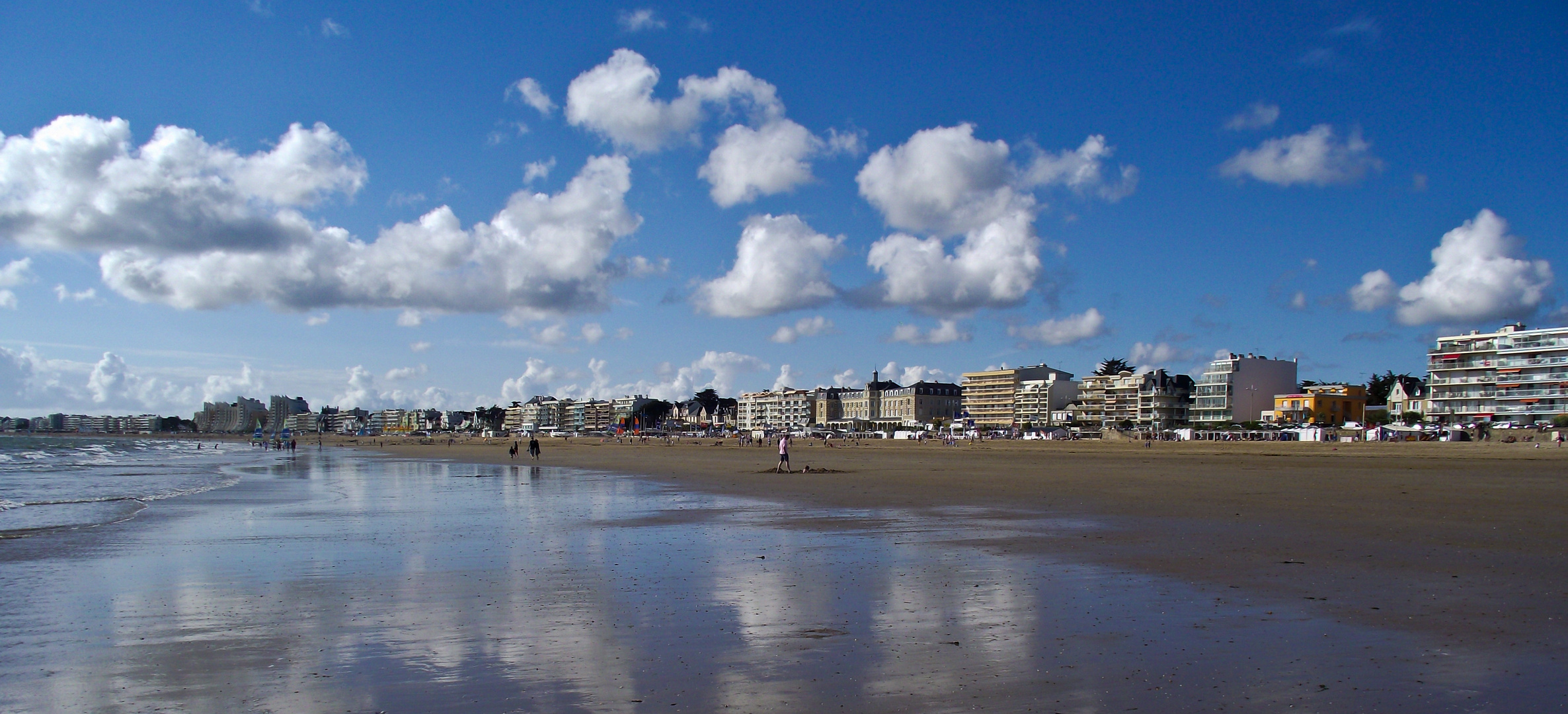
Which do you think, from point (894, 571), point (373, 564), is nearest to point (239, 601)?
point (373, 564)

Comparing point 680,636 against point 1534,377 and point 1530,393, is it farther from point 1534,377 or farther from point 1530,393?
point 1534,377

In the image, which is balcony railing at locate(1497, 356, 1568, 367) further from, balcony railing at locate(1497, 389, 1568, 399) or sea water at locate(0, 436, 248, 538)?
sea water at locate(0, 436, 248, 538)

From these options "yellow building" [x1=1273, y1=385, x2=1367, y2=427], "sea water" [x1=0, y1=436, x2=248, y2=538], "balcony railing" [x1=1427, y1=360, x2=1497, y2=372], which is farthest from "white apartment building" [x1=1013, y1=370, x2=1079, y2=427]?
"sea water" [x1=0, y1=436, x2=248, y2=538]

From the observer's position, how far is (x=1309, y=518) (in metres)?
16.5

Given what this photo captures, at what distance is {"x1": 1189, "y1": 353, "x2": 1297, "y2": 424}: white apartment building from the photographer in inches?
4892

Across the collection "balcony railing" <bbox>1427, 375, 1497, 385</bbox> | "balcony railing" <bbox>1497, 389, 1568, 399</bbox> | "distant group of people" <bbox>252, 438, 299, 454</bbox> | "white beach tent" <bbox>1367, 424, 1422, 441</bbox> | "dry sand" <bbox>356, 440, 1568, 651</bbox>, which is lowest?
"distant group of people" <bbox>252, 438, 299, 454</bbox>

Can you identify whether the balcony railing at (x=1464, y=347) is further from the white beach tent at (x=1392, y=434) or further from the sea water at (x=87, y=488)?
the sea water at (x=87, y=488)

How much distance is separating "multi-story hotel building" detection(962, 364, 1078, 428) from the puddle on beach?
170 m

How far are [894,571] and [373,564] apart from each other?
6888mm

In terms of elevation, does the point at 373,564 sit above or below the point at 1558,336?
below

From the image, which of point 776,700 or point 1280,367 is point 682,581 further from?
point 1280,367

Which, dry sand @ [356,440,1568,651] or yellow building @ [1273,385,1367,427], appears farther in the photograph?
yellow building @ [1273,385,1367,427]

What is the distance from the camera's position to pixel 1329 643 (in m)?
7.09

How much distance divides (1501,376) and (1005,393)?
9250 centimetres
